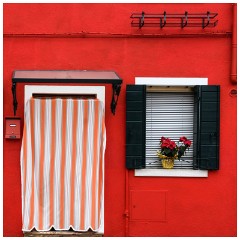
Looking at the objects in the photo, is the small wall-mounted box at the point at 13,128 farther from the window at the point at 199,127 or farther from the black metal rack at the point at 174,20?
the black metal rack at the point at 174,20

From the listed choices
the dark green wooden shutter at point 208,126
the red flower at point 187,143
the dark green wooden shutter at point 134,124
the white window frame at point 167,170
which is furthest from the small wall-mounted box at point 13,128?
the dark green wooden shutter at point 208,126

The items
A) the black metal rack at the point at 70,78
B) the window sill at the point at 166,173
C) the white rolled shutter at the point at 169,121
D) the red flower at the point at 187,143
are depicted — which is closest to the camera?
the black metal rack at the point at 70,78

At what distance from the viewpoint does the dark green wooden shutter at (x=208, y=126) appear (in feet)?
25.9

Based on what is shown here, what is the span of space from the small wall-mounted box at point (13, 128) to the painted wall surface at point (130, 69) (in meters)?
0.13

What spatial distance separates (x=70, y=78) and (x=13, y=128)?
1.48 m

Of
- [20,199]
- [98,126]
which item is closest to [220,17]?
[98,126]

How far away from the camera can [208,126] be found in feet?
25.9

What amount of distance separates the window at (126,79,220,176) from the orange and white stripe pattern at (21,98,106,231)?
474 mm

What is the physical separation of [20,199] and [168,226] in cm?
253

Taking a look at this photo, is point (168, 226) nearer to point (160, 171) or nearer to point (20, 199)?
point (160, 171)

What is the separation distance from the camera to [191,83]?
7973 mm

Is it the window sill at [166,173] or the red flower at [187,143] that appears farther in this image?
the window sill at [166,173]

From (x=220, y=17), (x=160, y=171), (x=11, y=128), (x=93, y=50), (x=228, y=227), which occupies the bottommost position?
(x=228, y=227)

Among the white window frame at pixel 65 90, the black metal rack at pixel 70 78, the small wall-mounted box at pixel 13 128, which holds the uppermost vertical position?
the black metal rack at pixel 70 78
